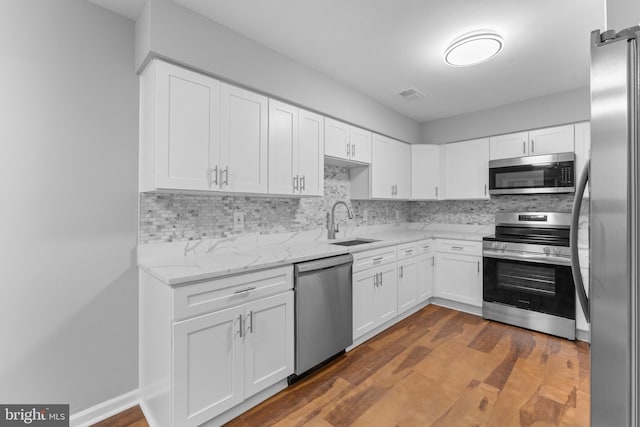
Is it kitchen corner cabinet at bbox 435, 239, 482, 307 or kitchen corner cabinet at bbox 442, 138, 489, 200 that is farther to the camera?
kitchen corner cabinet at bbox 442, 138, 489, 200

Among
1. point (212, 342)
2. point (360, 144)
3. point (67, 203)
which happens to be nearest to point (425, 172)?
point (360, 144)

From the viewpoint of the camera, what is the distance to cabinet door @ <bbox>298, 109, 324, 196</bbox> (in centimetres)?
249

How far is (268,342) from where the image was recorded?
1.86m

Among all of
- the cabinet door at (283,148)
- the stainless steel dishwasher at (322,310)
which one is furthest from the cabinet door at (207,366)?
the cabinet door at (283,148)

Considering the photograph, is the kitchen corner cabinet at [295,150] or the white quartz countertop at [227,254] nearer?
the white quartz countertop at [227,254]

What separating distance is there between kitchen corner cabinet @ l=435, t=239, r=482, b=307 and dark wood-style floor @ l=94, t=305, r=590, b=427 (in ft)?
1.98

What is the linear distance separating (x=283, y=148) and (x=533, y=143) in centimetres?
290

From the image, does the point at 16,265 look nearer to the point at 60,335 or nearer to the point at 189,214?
the point at 60,335

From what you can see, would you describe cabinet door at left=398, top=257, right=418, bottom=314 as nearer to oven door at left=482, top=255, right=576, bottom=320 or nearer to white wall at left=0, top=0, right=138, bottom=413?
oven door at left=482, top=255, right=576, bottom=320

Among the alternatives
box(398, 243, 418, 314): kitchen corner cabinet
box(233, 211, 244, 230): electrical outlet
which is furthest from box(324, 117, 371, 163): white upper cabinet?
box(398, 243, 418, 314): kitchen corner cabinet

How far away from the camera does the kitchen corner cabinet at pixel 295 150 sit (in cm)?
227

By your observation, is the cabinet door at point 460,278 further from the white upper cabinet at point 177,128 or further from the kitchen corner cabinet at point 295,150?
the white upper cabinet at point 177,128

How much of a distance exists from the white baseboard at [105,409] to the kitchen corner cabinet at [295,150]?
1694mm

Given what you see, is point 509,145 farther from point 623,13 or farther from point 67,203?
point 67,203
